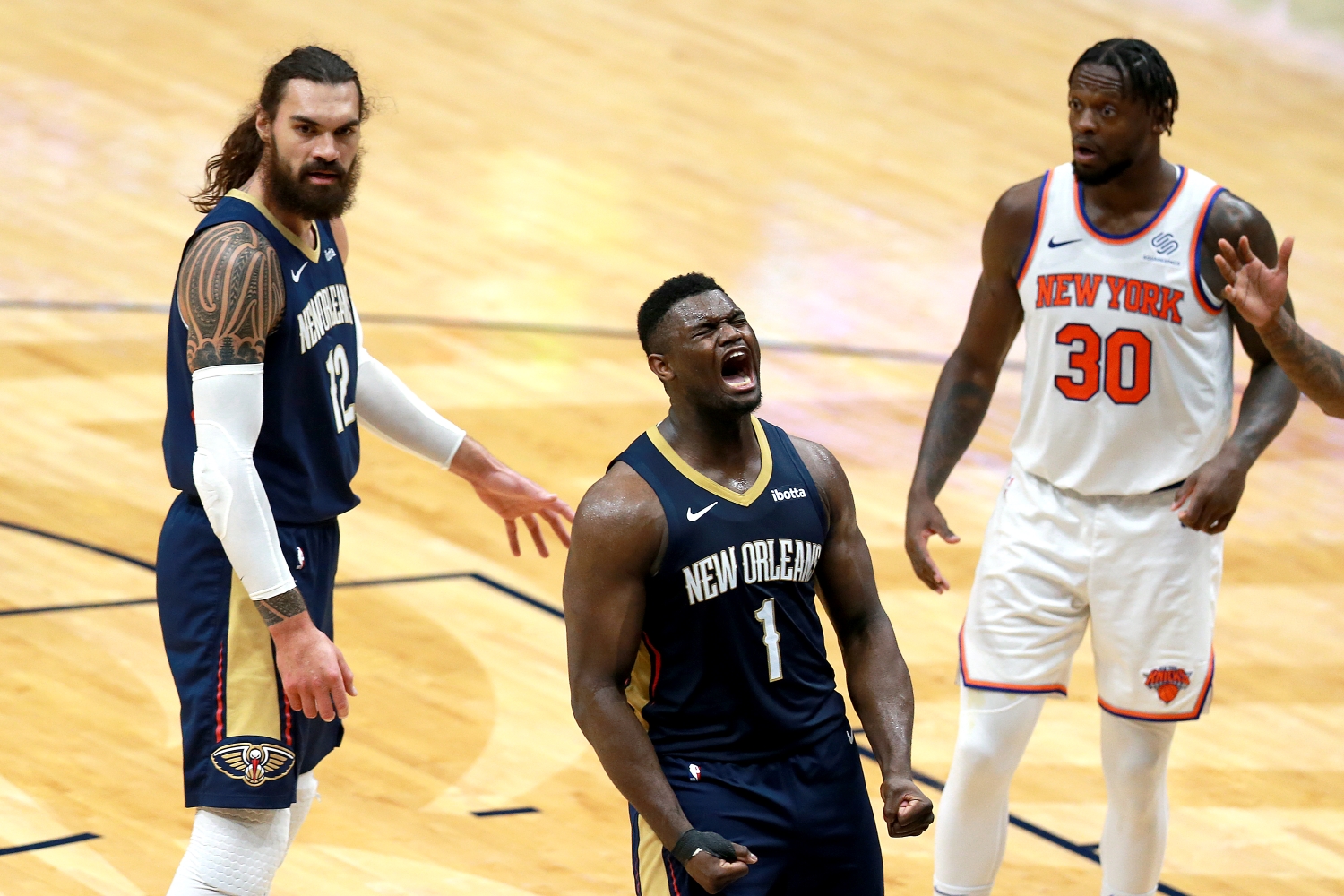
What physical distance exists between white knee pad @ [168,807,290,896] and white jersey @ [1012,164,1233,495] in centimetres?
184

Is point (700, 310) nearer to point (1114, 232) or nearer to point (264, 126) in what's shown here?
point (264, 126)

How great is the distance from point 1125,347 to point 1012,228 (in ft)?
1.23

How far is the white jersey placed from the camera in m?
4.05

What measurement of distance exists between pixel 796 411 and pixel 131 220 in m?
3.70

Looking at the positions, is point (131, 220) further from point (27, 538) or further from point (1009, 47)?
point (1009, 47)

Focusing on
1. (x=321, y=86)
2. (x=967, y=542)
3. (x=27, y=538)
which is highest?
(x=321, y=86)

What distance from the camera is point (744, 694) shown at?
3.20 m

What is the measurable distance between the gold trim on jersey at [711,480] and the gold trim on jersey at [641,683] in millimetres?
291

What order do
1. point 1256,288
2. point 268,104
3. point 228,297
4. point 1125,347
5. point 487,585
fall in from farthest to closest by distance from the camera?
point 487,585 → point 1125,347 → point 1256,288 → point 268,104 → point 228,297

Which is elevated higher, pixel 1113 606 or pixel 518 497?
pixel 1113 606

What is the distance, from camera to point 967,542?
7145 millimetres

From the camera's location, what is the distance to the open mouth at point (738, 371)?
3199 millimetres

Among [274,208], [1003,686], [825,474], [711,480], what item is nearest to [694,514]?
[711,480]

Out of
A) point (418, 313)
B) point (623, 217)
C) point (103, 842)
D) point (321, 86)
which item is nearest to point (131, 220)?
point (418, 313)
